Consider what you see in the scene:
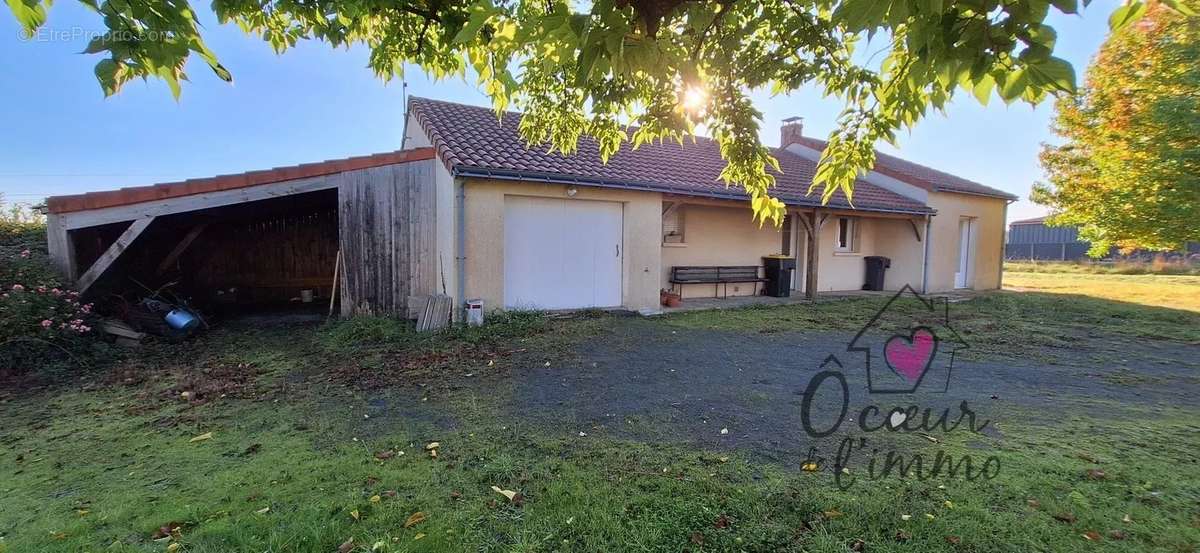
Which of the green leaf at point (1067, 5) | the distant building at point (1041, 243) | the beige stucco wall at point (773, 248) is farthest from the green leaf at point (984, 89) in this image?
the distant building at point (1041, 243)

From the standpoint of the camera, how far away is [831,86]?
3967 mm

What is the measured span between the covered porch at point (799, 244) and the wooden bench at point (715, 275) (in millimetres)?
120

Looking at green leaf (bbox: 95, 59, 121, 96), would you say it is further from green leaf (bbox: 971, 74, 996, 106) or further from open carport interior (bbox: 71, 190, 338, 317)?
open carport interior (bbox: 71, 190, 338, 317)

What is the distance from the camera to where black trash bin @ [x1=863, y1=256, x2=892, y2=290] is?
14.1 metres

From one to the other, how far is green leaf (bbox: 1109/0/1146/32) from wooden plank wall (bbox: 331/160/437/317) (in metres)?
8.25

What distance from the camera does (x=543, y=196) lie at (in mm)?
8516

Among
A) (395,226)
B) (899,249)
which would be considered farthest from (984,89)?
(899,249)

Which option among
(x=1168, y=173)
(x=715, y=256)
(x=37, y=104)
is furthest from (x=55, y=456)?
(x=1168, y=173)

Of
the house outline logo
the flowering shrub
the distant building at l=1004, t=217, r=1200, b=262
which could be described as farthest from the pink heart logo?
the distant building at l=1004, t=217, r=1200, b=262

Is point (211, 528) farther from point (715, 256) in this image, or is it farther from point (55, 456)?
point (715, 256)

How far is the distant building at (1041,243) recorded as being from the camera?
1452 inches

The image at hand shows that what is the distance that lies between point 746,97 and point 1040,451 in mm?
3360

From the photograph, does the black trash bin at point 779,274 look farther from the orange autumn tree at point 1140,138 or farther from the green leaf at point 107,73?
the green leaf at point 107,73

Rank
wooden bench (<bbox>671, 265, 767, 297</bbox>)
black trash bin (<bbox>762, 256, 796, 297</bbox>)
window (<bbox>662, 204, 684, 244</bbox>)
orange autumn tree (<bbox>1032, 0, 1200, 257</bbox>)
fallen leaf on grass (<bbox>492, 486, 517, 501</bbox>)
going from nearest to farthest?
fallen leaf on grass (<bbox>492, 486, 517, 501</bbox>) < orange autumn tree (<bbox>1032, 0, 1200, 257</bbox>) < wooden bench (<bbox>671, 265, 767, 297</bbox>) < window (<bbox>662, 204, 684, 244</bbox>) < black trash bin (<bbox>762, 256, 796, 297</bbox>)
